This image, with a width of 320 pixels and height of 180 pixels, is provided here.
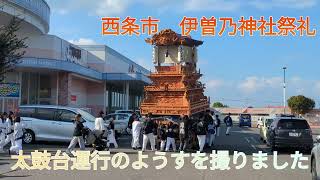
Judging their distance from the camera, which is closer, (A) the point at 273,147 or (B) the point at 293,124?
(B) the point at 293,124

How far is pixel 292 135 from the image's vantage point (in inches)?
872

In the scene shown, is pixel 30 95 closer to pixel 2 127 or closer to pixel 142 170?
pixel 2 127

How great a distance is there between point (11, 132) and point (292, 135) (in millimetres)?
11254

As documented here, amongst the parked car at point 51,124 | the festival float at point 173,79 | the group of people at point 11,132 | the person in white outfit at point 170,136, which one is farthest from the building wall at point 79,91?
the person in white outfit at point 170,136

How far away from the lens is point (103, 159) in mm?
17922

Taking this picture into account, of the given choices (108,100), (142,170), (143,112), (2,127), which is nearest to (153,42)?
(143,112)

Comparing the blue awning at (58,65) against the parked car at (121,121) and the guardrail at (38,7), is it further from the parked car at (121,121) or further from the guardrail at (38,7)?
the parked car at (121,121)

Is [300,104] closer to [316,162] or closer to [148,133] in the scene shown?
[148,133]

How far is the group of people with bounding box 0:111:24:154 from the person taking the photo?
758 inches

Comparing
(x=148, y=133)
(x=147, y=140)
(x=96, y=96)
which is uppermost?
(x=96, y=96)

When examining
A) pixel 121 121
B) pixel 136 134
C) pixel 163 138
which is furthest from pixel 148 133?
pixel 121 121

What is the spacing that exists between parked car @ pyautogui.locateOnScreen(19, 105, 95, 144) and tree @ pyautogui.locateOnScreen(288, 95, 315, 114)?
3034 inches

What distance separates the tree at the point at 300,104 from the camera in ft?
316

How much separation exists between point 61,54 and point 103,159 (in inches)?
1066
